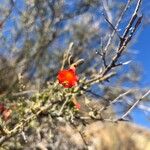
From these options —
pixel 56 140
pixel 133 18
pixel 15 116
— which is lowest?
pixel 56 140

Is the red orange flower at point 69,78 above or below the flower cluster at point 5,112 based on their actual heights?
above

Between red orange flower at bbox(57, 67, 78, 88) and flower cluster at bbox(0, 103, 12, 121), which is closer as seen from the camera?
red orange flower at bbox(57, 67, 78, 88)

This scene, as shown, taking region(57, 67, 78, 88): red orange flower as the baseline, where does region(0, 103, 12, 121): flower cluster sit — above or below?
below

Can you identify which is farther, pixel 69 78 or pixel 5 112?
pixel 5 112

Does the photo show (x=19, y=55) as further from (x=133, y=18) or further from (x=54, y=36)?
(x=133, y=18)

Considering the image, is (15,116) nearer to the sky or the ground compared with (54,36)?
nearer to the sky

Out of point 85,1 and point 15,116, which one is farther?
point 85,1

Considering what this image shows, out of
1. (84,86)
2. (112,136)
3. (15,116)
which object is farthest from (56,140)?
(84,86)

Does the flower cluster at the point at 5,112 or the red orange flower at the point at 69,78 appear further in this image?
the flower cluster at the point at 5,112

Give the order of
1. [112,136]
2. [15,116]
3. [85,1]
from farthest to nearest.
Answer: [85,1] < [112,136] < [15,116]

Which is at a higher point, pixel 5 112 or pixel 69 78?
pixel 69 78

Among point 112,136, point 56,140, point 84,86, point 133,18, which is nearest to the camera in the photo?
point 133,18
